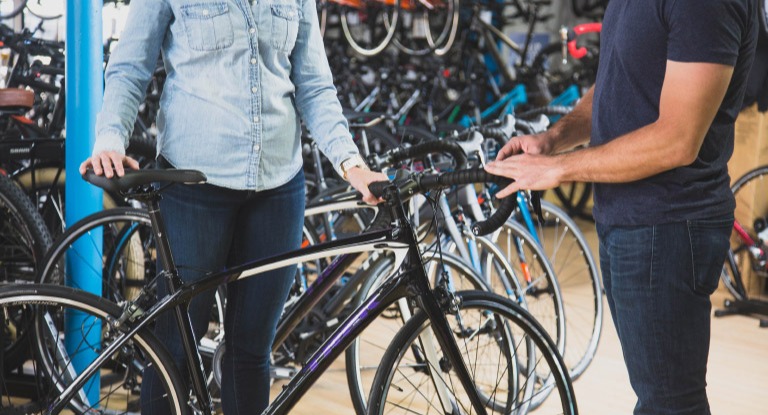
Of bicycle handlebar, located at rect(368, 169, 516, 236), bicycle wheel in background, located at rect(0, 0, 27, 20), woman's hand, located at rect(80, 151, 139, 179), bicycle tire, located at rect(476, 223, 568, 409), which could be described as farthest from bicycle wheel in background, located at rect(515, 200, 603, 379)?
bicycle wheel in background, located at rect(0, 0, 27, 20)

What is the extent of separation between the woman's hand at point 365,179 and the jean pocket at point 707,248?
25.0 inches

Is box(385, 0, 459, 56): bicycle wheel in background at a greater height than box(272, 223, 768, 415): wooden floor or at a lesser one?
greater

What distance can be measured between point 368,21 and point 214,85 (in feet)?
23.6

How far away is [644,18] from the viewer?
1.46 meters

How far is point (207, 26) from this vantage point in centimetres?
179

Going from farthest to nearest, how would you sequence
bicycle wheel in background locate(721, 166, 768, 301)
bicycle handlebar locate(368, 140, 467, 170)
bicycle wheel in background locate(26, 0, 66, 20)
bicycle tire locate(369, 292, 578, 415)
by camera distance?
bicycle wheel in background locate(26, 0, 66, 20) → bicycle wheel in background locate(721, 166, 768, 301) → bicycle handlebar locate(368, 140, 467, 170) → bicycle tire locate(369, 292, 578, 415)

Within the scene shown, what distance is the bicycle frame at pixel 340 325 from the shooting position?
1742mm

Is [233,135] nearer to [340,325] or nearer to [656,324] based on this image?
[340,325]

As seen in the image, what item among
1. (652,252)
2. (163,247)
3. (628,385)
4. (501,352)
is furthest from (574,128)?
(628,385)

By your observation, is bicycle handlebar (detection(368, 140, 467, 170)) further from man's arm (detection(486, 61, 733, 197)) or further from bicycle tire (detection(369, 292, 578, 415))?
man's arm (detection(486, 61, 733, 197))

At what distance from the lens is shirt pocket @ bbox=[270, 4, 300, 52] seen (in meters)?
1.86

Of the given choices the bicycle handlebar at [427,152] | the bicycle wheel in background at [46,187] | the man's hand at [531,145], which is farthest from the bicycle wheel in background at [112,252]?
the man's hand at [531,145]

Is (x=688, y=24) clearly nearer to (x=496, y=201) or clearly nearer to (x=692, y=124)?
(x=692, y=124)

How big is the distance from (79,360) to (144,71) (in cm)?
146
